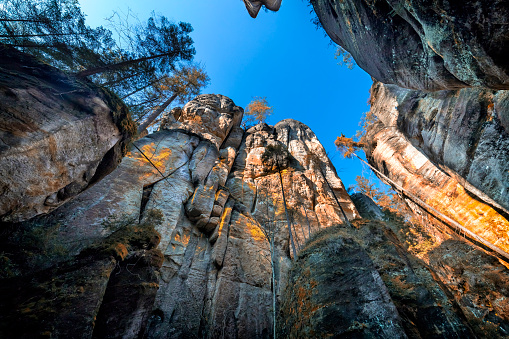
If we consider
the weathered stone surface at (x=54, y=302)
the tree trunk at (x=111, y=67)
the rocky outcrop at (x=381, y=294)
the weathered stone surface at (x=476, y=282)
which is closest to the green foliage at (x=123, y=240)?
the weathered stone surface at (x=54, y=302)

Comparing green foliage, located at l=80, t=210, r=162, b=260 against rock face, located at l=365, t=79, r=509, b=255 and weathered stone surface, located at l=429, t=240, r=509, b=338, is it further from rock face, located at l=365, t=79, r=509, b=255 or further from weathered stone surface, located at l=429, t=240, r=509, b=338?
rock face, located at l=365, t=79, r=509, b=255

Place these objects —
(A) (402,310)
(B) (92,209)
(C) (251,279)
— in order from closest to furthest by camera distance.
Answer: (A) (402,310)
(B) (92,209)
(C) (251,279)

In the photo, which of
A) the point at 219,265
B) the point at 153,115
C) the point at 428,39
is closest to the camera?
the point at 428,39

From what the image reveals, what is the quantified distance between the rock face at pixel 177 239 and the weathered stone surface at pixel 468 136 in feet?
19.1

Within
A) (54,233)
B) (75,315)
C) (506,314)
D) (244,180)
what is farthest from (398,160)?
(54,233)

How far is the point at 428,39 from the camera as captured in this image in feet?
13.1

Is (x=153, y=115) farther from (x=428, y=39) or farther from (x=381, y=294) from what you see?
(x=381, y=294)

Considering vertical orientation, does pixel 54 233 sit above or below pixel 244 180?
below

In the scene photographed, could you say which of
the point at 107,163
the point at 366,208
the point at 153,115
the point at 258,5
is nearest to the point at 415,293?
the point at 107,163

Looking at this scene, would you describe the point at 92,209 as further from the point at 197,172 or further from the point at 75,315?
the point at 197,172

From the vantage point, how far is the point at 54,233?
5949 mm

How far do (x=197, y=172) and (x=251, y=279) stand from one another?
22.9 ft

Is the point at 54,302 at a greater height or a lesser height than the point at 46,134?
lesser

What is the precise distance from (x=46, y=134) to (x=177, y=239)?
6598 millimetres
